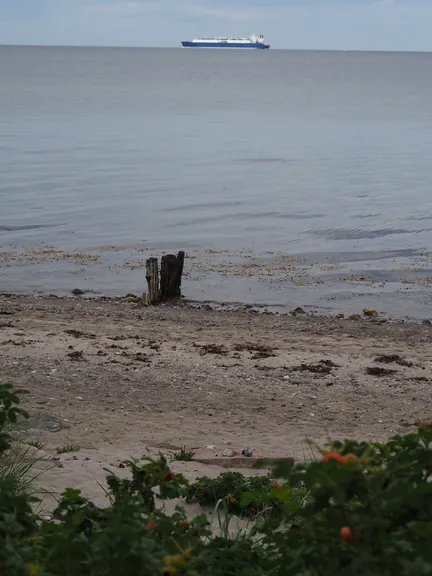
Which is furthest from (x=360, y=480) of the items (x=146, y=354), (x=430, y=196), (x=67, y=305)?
(x=430, y=196)

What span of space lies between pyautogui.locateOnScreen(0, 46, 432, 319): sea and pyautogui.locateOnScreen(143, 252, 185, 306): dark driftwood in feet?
3.20

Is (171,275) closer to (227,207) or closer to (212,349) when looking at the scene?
(212,349)

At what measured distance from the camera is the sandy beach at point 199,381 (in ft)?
25.7

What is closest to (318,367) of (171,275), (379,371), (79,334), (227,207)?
(379,371)

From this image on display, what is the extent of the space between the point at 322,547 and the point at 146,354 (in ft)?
29.3

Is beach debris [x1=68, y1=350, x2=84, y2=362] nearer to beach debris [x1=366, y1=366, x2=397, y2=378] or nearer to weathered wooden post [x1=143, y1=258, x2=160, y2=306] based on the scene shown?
beach debris [x1=366, y1=366, x2=397, y2=378]

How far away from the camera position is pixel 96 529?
316 cm

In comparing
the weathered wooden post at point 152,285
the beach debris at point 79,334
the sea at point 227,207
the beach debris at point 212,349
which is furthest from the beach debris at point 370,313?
the beach debris at point 79,334

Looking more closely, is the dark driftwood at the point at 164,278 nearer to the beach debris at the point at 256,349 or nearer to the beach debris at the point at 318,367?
the beach debris at the point at 256,349

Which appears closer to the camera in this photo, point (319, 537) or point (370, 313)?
point (319, 537)

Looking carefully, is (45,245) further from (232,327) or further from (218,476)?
(218,476)

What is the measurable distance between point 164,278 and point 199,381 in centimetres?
624

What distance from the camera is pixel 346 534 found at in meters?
2.38

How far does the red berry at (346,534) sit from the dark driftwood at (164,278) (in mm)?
13094
